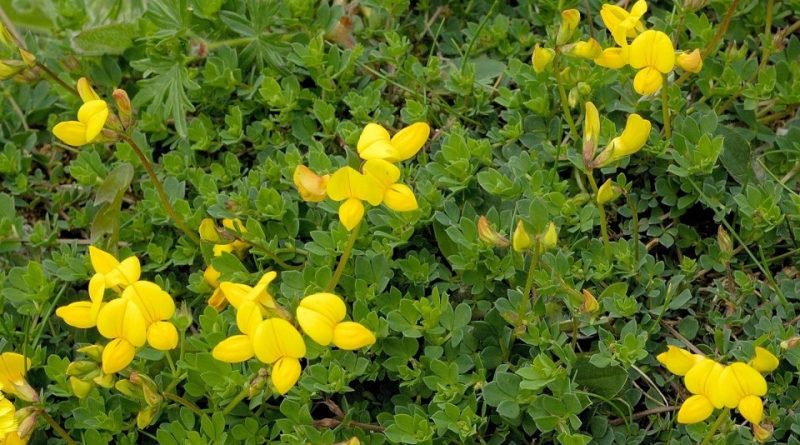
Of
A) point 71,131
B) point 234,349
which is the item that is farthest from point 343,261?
point 71,131

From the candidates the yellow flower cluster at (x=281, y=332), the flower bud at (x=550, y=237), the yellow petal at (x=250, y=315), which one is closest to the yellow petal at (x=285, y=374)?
the yellow flower cluster at (x=281, y=332)

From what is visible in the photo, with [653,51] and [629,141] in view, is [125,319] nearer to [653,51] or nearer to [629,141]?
[629,141]

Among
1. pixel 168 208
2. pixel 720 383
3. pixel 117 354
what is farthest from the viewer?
pixel 168 208

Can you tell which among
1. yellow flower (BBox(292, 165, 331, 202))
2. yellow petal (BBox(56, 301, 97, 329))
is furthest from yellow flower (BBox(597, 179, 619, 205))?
yellow petal (BBox(56, 301, 97, 329))

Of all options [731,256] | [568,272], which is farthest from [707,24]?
[568,272]

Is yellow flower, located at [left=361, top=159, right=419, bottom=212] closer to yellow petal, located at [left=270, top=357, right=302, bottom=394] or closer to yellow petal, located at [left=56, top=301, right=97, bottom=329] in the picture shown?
yellow petal, located at [left=270, top=357, right=302, bottom=394]

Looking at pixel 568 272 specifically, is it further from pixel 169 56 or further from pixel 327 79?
pixel 169 56
